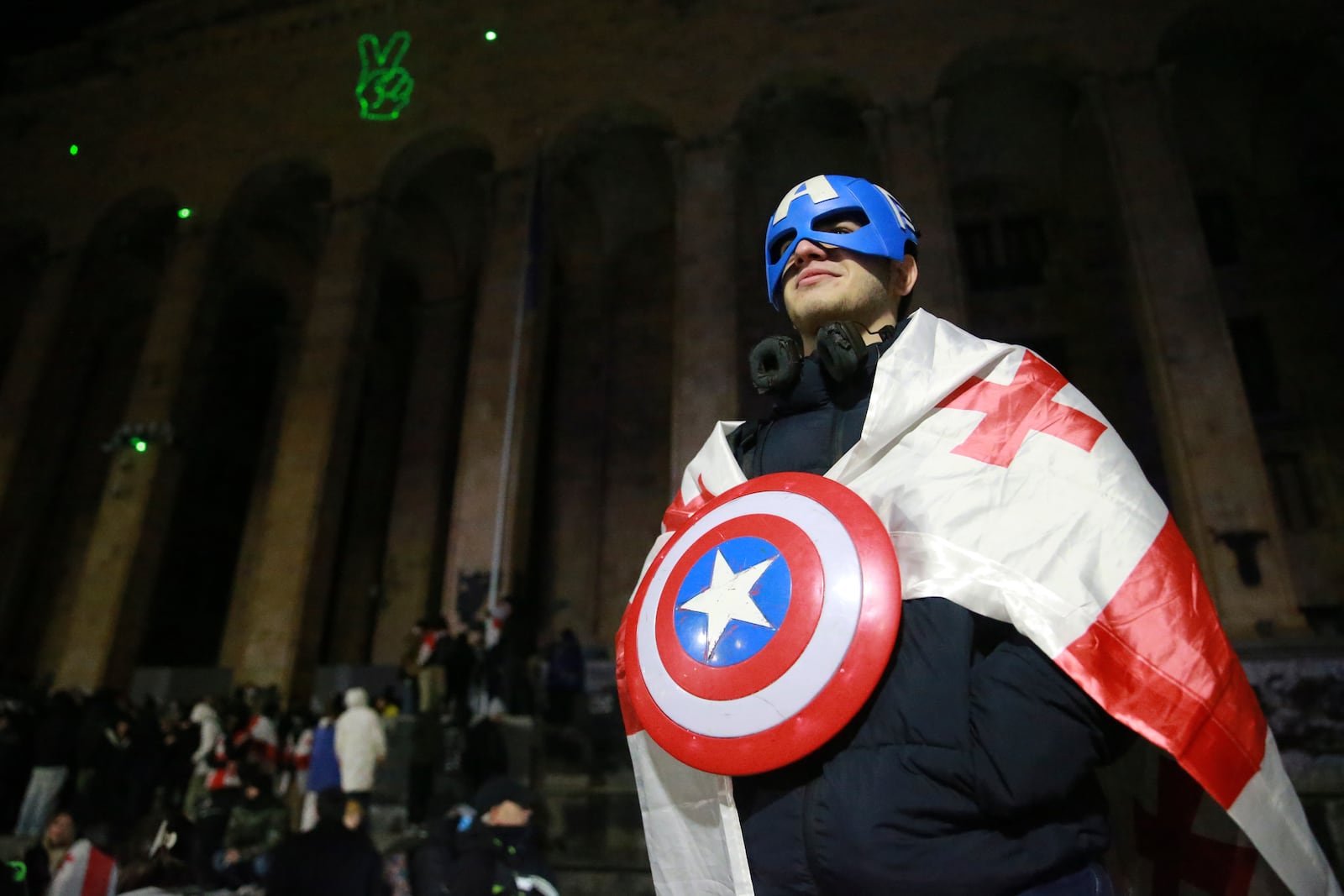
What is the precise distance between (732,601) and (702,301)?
39.7ft

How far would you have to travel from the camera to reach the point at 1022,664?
119cm

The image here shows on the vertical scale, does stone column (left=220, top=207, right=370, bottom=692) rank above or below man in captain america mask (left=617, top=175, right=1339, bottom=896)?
above

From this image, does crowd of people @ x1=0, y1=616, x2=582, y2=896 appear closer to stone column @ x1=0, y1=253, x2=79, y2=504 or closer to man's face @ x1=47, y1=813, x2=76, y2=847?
man's face @ x1=47, y1=813, x2=76, y2=847

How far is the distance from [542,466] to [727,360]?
7.20m

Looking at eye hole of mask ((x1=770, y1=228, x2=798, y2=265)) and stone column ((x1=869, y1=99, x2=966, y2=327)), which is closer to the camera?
eye hole of mask ((x1=770, y1=228, x2=798, y2=265))

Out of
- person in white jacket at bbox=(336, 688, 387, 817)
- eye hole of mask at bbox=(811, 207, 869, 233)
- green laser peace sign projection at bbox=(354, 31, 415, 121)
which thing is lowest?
person in white jacket at bbox=(336, 688, 387, 817)

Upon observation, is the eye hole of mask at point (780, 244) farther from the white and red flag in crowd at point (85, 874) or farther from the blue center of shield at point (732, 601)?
the white and red flag in crowd at point (85, 874)

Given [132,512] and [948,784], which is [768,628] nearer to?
[948,784]

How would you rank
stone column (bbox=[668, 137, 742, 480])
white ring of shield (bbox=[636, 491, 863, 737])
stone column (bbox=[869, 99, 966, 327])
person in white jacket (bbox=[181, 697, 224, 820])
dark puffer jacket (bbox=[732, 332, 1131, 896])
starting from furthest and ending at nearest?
stone column (bbox=[668, 137, 742, 480]) < stone column (bbox=[869, 99, 966, 327]) < person in white jacket (bbox=[181, 697, 224, 820]) < white ring of shield (bbox=[636, 491, 863, 737]) < dark puffer jacket (bbox=[732, 332, 1131, 896])

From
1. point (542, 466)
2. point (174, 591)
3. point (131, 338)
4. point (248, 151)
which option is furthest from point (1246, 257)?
point (131, 338)

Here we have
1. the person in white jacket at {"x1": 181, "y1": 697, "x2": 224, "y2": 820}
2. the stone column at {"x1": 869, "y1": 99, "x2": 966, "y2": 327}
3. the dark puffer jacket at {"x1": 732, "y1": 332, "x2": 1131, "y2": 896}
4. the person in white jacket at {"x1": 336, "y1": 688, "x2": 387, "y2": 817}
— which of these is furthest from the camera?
the stone column at {"x1": 869, "y1": 99, "x2": 966, "y2": 327}

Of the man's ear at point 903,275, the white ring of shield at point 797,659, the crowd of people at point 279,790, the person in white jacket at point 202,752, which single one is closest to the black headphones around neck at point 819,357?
the man's ear at point 903,275

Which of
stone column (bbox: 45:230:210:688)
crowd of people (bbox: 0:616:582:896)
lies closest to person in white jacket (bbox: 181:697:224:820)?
crowd of people (bbox: 0:616:582:896)

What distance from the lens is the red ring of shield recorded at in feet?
4.12
